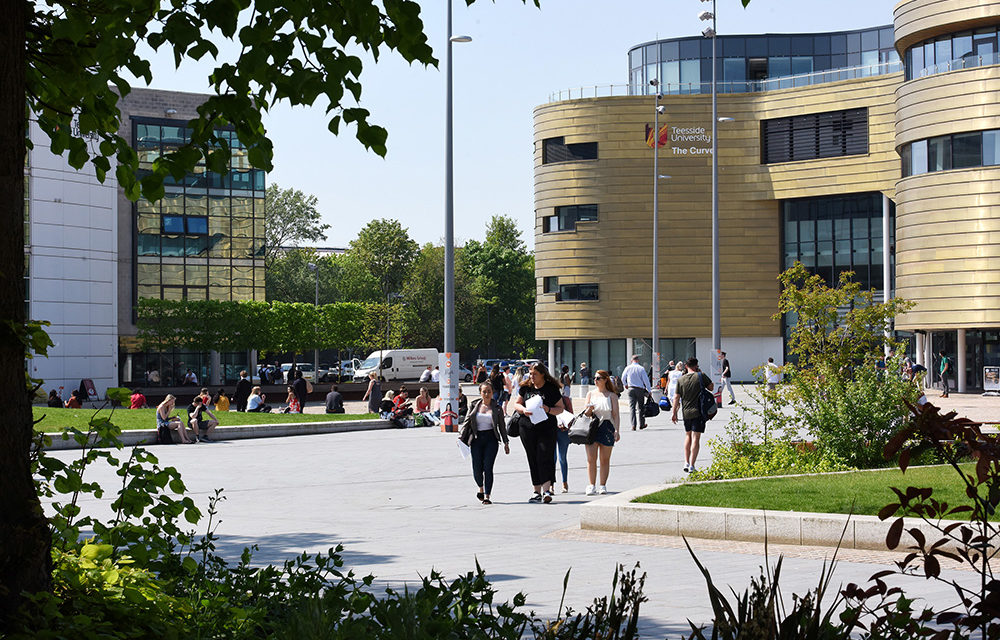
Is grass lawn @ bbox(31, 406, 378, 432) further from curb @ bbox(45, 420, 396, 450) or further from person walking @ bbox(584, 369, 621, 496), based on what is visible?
person walking @ bbox(584, 369, 621, 496)

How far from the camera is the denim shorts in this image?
15.0 meters

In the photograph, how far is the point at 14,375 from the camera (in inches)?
169

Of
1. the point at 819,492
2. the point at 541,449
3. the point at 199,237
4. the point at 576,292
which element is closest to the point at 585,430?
the point at 541,449

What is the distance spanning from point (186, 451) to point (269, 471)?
16.9 feet

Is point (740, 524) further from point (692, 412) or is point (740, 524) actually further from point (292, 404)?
point (292, 404)

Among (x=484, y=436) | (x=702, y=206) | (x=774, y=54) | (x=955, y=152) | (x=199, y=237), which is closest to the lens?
(x=484, y=436)

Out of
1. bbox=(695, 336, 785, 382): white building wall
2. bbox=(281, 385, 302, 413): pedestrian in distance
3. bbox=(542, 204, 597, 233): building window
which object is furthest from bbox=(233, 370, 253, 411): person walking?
bbox=(695, 336, 785, 382): white building wall

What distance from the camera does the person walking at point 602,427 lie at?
1502cm

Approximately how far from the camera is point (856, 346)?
56.8 feet

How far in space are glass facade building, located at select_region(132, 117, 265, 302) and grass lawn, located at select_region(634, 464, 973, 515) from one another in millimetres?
54718

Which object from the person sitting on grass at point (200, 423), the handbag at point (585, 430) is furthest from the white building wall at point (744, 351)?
the handbag at point (585, 430)

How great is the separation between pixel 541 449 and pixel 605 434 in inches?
37.0

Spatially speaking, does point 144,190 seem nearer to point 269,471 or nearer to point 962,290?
point 269,471

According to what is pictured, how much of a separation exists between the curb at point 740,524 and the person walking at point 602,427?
2838mm
